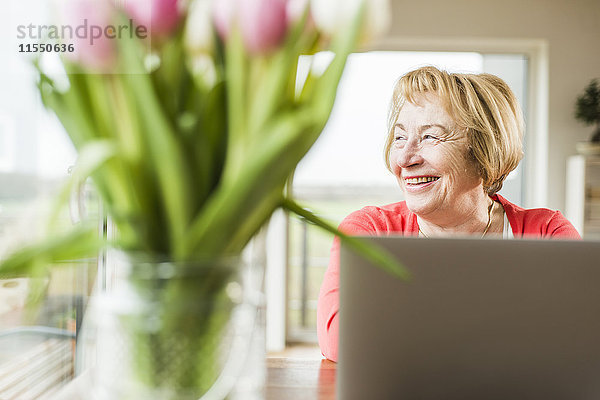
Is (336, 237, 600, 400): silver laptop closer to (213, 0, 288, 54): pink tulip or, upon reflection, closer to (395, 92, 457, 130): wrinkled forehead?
(213, 0, 288, 54): pink tulip

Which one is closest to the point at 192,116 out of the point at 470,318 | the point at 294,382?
the point at 470,318

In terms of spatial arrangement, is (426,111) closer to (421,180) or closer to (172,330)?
(421,180)

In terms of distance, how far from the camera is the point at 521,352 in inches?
29.1

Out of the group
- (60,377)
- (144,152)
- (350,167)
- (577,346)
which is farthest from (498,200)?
(350,167)

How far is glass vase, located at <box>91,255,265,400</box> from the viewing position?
448mm

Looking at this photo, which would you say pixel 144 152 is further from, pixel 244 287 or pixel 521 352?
pixel 521 352

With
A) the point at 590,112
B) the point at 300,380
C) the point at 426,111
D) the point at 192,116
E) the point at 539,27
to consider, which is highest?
the point at 539,27

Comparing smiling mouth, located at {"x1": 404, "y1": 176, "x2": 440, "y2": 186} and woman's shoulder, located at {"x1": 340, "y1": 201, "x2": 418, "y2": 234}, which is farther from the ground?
smiling mouth, located at {"x1": 404, "y1": 176, "x2": 440, "y2": 186}

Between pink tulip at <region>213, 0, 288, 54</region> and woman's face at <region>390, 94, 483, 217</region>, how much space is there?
1.28 meters

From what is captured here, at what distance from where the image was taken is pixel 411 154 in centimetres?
169

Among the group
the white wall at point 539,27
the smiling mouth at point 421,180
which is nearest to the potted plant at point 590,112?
the white wall at point 539,27

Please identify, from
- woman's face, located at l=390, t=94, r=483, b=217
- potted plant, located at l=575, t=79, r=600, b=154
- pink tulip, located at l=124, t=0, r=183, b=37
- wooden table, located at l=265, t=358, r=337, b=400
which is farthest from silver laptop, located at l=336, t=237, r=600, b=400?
potted plant, located at l=575, t=79, r=600, b=154

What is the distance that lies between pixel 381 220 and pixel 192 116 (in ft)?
4.16

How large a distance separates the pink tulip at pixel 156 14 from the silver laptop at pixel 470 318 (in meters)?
0.39
